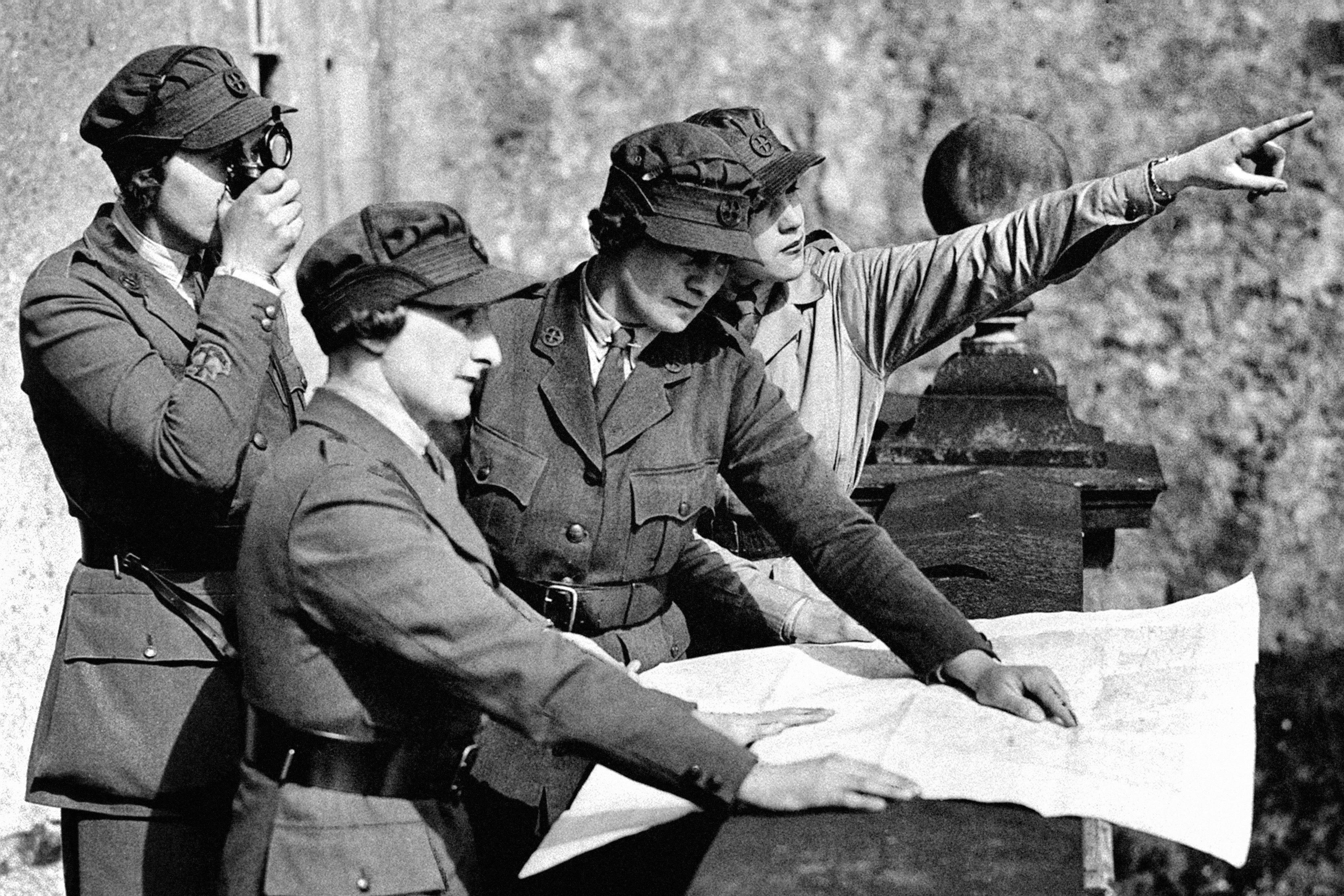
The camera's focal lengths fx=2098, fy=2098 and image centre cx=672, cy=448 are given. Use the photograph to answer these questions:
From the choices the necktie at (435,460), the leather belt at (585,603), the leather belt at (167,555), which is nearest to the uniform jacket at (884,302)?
the leather belt at (585,603)

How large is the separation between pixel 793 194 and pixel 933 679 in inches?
40.9

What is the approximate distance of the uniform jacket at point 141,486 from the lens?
2.79m

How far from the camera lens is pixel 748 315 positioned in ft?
12.2

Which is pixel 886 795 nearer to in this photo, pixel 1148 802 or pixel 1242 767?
pixel 1148 802

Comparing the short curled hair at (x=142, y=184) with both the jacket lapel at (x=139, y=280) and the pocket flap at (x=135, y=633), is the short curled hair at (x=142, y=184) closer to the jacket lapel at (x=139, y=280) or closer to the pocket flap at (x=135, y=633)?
the jacket lapel at (x=139, y=280)

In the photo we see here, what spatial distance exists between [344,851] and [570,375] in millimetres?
963

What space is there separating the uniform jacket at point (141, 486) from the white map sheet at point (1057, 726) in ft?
2.10

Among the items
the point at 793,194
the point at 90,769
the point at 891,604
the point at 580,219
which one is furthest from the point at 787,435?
the point at 580,219

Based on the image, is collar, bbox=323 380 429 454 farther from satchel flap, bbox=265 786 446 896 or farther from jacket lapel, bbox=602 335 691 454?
jacket lapel, bbox=602 335 691 454

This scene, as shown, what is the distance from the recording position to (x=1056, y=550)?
387cm

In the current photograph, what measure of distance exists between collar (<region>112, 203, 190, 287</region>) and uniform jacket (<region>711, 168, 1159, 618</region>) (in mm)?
1101

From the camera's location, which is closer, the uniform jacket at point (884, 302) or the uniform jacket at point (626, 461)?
the uniform jacket at point (626, 461)

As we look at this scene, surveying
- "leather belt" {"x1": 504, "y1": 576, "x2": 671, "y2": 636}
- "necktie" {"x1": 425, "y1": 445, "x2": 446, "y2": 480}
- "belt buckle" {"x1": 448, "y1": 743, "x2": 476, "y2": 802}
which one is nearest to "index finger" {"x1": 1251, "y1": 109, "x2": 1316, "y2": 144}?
"leather belt" {"x1": 504, "y1": 576, "x2": 671, "y2": 636}

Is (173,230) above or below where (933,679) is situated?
above
